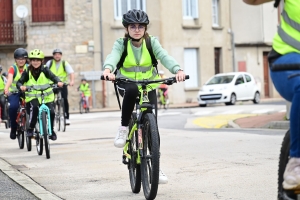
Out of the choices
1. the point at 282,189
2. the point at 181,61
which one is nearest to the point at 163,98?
the point at 181,61

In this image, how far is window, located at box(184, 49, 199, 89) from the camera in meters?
46.2

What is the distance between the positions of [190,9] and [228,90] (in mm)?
8297

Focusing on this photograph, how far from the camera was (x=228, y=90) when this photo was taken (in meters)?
39.2

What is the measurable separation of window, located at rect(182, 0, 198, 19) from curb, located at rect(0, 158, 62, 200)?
34.6 meters

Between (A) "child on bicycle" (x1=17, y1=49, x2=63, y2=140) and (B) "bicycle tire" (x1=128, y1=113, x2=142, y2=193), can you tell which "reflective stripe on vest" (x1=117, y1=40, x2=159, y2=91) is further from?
(A) "child on bicycle" (x1=17, y1=49, x2=63, y2=140)

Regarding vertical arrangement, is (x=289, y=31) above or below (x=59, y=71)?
above

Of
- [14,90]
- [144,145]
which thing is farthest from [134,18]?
[14,90]

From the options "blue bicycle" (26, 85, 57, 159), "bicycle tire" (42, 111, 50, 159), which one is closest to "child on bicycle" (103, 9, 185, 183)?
"bicycle tire" (42, 111, 50, 159)

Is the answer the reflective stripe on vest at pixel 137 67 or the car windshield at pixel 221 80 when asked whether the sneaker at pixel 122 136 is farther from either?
the car windshield at pixel 221 80

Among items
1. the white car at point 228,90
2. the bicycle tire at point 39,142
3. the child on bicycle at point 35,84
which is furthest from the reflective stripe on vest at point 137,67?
the white car at point 228,90

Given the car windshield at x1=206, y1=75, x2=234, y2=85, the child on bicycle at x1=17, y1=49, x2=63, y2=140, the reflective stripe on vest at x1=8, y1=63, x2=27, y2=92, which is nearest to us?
the child on bicycle at x1=17, y1=49, x2=63, y2=140

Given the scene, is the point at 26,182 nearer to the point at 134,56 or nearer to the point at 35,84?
the point at 134,56

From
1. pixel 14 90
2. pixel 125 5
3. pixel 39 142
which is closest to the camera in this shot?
pixel 39 142

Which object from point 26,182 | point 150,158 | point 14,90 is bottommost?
point 26,182
